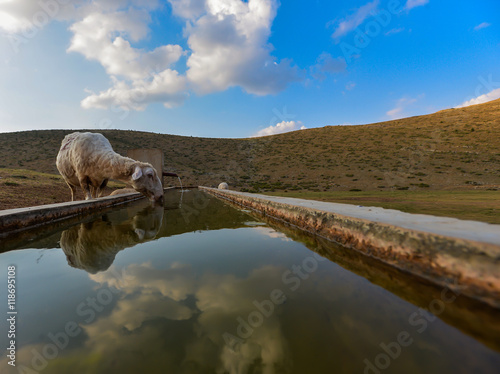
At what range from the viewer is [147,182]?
8.66 metres

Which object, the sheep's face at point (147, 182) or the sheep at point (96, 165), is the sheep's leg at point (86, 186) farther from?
the sheep's face at point (147, 182)

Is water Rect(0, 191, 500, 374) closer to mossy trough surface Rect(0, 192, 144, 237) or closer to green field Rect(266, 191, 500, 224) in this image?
mossy trough surface Rect(0, 192, 144, 237)

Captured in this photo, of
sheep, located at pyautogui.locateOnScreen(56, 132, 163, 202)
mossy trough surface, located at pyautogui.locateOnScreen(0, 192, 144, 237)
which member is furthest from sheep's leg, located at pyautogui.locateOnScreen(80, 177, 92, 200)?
mossy trough surface, located at pyautogui.locateOnScreen(0, 192, 144, 237)

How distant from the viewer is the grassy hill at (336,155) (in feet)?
75.8

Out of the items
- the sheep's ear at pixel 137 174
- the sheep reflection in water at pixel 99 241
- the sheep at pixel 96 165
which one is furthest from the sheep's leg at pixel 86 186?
the sheep reflection in water at pixel 99 241

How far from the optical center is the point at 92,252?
120 inches

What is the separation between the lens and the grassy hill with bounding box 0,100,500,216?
75.8 ft

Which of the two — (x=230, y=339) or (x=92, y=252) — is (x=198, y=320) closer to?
(x=230, y=339)

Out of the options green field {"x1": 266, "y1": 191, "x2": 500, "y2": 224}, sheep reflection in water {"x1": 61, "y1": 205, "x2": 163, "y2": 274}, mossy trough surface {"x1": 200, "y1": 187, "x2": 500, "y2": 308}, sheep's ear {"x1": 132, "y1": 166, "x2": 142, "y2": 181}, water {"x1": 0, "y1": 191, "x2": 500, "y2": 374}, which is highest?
sheep's ear {"x1": 132, "y1": 166, "x2": 142, "y2": 181}

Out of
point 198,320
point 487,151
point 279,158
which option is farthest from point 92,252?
point 487,151

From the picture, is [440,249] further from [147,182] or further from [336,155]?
[336,155]

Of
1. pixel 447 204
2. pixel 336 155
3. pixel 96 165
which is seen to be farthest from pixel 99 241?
pixel 336 155

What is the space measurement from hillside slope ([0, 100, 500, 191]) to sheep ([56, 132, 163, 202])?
1452 centimetres

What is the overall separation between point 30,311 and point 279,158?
41626mm
